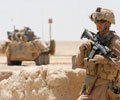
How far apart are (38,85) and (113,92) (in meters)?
2.25

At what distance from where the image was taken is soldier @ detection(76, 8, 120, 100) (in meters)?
5.74

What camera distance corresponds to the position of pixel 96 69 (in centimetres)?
583

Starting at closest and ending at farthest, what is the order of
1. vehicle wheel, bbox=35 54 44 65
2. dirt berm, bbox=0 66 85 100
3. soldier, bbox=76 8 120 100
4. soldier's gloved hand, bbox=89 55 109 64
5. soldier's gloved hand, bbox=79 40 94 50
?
1. soldier's gloved hand, bbox=89 55 109 64
2. soldier, bbox=76 8 120 100
3. soldier's gloved hand, bbox=79 40 94 50
4. dirt berm, bbox=0 66 85 100
5. vehicle wheel, bbox=35 54 44 65

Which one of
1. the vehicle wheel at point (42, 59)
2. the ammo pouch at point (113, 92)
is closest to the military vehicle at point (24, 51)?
the vehicle wheel at point (42, 59)

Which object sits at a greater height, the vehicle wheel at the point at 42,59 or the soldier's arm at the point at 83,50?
the soldier's arm at the point at 83,50

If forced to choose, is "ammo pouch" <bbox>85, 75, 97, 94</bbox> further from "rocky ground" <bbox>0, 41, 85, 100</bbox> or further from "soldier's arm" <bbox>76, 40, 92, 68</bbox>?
"rocky ground" <bbox>0, 41, 85, 100</bbox>

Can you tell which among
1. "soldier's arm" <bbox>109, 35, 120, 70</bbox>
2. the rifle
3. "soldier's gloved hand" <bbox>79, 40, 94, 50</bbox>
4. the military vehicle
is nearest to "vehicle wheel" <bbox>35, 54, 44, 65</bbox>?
the military vehicle

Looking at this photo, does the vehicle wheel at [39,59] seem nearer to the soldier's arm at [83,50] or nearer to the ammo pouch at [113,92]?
the soldier's arm at [83,50]

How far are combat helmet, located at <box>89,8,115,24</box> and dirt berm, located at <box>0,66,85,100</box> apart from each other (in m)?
2.03

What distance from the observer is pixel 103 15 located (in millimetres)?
5836

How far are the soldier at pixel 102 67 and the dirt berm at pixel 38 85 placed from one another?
66.2 inches

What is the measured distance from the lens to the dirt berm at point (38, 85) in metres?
7.57

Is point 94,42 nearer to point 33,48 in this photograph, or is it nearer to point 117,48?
point 117,48

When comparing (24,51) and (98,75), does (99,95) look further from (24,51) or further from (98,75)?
(24,51)
